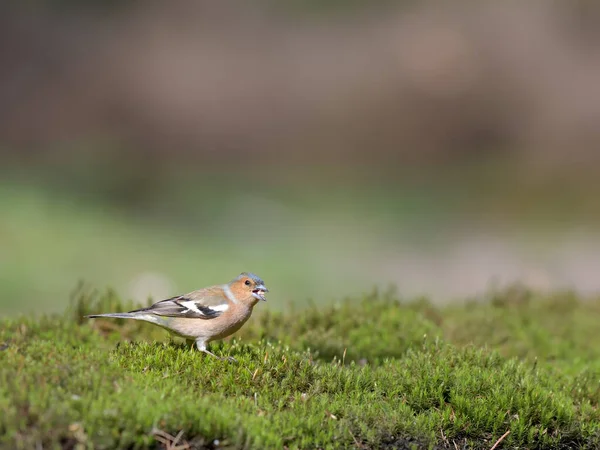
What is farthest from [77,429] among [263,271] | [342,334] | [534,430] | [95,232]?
[95,232]

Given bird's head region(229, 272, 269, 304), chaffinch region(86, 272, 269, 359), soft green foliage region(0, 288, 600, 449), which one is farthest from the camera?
bird's head region(229, 272, 269, 304)

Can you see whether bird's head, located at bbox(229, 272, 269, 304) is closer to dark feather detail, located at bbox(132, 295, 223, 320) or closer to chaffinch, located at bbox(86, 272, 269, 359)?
chaffinch, located at bbox(86, 272, 269, 359)

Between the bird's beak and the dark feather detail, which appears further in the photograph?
the bird's beak

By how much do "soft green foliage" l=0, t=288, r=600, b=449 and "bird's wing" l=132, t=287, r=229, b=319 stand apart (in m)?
0.29

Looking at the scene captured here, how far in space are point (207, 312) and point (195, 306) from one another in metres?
0.14

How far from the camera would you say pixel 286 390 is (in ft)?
20.0

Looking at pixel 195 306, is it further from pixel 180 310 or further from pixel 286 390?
pixel 286 390

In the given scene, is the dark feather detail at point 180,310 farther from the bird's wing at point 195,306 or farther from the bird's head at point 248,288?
the bird's head at point 248,288

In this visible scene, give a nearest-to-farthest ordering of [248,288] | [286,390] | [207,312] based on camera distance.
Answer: [286,390] → [207,312] → [248,288]

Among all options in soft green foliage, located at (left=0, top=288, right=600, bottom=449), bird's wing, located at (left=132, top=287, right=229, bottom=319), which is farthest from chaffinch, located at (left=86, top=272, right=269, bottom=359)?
soft green foliage, located at (left=0, top=288, right=600, bottom=449)

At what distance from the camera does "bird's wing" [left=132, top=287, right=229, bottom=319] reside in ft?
21.1

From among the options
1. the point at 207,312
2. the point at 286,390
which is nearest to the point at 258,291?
the point at 207,312

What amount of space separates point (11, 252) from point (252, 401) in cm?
974

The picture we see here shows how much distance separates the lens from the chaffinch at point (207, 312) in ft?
21.0
